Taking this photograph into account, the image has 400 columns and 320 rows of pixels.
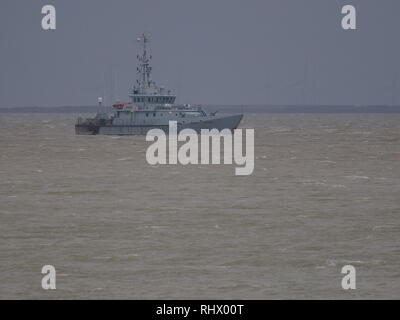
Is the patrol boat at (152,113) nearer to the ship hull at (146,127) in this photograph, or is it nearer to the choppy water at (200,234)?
the ship hull at (146,127)

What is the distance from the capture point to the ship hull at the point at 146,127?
416ft

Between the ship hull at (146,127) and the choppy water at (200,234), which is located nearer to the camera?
the choppy water at (200,234)

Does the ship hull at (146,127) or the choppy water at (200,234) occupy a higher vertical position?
the ship hull at (146,127)

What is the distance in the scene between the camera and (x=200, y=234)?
33.2m

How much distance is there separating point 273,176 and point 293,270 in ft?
111

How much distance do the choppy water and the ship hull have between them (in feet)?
211

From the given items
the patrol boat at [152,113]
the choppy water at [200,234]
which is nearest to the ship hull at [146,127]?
the patrol boat at [152,113]

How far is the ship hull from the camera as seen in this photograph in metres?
127

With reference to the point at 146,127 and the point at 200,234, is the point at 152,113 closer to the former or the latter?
the point at 146,127

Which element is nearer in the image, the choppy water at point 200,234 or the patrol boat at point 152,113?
the choppy water at point 200,234

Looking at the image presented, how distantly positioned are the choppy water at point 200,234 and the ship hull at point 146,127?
64264 millimetres

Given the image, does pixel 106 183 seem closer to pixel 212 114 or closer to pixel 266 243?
pixel 266 243

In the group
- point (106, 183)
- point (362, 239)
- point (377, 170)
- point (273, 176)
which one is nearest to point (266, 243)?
point (362, 239)
